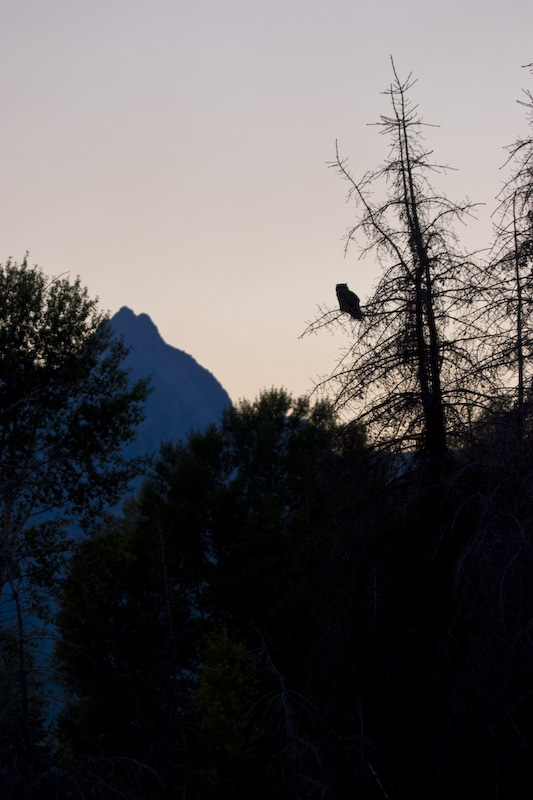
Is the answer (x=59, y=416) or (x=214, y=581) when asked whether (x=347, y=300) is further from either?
(x=214, y=581)

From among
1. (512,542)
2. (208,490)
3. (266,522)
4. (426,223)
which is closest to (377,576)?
(512,542)

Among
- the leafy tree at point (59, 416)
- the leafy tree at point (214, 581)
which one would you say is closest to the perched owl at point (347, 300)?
the leafy tree at point (59, 416)

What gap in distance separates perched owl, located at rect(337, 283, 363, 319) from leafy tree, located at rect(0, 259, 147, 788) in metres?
8.91

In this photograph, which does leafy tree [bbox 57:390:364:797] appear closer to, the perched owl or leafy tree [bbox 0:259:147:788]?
leafy tree [bbox 0:259:147:788]

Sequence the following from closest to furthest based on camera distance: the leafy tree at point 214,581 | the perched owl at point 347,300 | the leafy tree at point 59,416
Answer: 1. the perched owl at point 347,300
2. the leafy tree at point 59,416
3. the leafy tree at point 214,581

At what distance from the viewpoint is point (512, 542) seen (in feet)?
19.5

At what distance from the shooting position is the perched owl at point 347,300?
401 inches

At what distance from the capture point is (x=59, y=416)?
1905 cm

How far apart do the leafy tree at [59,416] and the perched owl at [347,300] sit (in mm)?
8913

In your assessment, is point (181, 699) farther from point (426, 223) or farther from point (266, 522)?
point (266, 522)

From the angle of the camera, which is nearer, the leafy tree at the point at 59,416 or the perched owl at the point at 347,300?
the perched owl at the point at 347,300

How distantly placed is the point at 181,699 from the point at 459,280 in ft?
20.0

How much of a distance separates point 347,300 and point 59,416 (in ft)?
35.4

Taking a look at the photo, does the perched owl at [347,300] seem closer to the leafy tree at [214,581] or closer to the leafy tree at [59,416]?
the leafy tree at [59,416]
